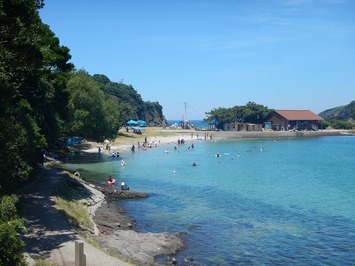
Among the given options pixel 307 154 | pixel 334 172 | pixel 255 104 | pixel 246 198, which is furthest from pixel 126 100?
pixel 246 198

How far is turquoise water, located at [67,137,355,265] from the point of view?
22156mm

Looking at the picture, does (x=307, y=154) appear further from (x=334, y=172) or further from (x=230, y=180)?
(x=230, y=180)

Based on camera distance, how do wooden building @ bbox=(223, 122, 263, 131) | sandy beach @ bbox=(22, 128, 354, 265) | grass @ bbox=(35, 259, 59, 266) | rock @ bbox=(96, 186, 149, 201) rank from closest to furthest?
grass @ bbox=(35, 259, 59, 266), sandy beach @ bbox=(22, 128, 354, 265), rock @ bbox=(96, 186, 149, 201), wooden building @ bbox=(223, 122, 263, 131)

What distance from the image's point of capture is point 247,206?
32875 millimetres

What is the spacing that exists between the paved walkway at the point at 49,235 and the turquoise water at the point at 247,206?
18.9 feet

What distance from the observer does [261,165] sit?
61406mm

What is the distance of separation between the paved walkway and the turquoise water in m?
5.77

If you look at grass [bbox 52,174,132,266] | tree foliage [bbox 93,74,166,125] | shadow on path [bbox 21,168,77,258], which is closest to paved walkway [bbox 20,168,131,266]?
shadow on path [bbox 21,168,77,258]

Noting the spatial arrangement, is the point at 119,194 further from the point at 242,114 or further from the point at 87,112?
the point at 242,114

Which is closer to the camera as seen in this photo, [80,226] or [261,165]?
[80,226]

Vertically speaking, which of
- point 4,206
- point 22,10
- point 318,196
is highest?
point 22,10

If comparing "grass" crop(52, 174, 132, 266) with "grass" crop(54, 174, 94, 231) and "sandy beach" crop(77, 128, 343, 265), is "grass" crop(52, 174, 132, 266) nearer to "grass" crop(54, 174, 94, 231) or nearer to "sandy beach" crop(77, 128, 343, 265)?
"grass" crop(54, 174, 94, 231)

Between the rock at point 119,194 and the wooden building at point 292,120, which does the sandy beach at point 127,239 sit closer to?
the rock at point 119,194

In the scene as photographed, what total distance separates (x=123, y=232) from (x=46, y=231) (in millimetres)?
5200
